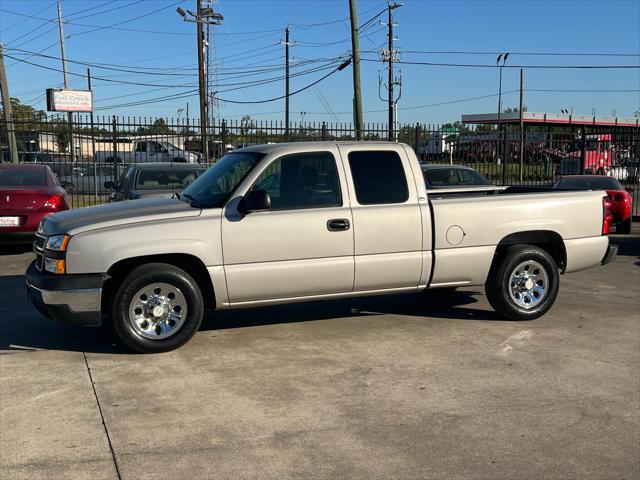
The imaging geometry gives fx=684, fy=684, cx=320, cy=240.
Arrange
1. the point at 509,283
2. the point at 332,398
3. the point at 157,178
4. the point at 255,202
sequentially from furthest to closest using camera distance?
1. the point at 157,178
2. the point at 509,283
3. the point at 255,202
4. the point at 332,398

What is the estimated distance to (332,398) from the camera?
5059 millimetres

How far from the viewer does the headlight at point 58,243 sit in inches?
228

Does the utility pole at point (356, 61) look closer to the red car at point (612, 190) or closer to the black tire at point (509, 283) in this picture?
the red car at point (612, 190)

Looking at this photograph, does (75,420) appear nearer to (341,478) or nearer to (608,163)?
(341,478)

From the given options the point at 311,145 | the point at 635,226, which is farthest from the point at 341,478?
the point at 635,226

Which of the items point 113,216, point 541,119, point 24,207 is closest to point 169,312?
point 113,216

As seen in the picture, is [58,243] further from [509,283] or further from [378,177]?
[509,283]

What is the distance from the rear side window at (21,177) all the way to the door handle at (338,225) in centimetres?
698

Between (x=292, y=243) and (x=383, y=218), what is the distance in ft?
3.07

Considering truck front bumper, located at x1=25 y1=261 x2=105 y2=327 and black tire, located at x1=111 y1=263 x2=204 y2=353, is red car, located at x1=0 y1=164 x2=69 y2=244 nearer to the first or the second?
truck front bumper, located at x1=25 y1=261 x2=105 y2=327

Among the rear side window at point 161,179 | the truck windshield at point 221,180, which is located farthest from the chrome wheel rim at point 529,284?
the rear side window at point 161,179

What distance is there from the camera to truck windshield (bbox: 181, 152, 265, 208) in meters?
6.34

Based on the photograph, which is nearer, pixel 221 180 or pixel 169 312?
pixel 169 312

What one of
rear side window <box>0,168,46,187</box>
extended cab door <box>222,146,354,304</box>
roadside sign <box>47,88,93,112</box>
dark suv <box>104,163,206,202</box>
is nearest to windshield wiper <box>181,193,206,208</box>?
extended cab door <box>222,146,354,304</box>
